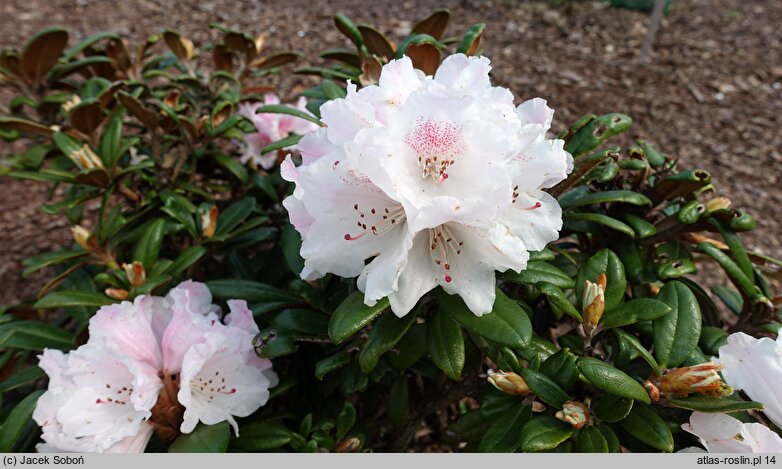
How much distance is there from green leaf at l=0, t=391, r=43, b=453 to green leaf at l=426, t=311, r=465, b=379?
0.90m

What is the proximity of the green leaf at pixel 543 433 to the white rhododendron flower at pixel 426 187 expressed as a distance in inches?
9.0

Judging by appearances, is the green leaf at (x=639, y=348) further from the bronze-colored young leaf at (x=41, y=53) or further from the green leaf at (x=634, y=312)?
the bronze-colored young leaf at (x=41, y=53)

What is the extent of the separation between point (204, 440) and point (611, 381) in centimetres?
77

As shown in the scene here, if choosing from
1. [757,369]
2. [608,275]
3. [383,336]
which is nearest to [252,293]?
[383,336]

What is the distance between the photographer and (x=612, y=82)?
3734 millimetres

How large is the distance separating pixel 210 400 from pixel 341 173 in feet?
2.00

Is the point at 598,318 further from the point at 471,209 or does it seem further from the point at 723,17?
the point at 723,17

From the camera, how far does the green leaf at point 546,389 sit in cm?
103

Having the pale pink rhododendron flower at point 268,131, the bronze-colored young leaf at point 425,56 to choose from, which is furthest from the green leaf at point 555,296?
the pale pink rhododendron flower at point 268,131

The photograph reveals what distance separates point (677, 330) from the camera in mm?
1102

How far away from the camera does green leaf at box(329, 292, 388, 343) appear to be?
973mm

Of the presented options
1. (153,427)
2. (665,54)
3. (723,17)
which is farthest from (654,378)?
(723,17)

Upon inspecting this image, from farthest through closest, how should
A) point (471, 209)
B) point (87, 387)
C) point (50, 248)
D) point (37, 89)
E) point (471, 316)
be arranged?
point (50, 248) < point (37, 89) < point (87, 387) < point (471, 316) < point (471, 209)

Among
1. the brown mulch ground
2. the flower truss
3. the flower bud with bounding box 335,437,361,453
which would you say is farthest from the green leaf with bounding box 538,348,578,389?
the brown mulch ground
